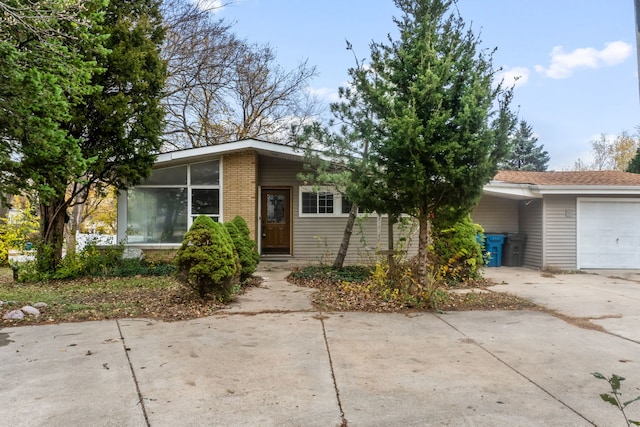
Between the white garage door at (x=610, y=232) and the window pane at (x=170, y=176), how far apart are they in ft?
36.7

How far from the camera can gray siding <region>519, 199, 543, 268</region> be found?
11.9 m

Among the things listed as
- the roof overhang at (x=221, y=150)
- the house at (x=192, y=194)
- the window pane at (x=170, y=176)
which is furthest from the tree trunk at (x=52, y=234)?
the roof overhang at (x=221, y=150)

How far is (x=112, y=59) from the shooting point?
9.20m

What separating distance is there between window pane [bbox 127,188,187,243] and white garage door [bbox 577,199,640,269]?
443 inches

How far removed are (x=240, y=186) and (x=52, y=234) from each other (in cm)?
464

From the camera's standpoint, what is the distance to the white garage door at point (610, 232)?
11852mm

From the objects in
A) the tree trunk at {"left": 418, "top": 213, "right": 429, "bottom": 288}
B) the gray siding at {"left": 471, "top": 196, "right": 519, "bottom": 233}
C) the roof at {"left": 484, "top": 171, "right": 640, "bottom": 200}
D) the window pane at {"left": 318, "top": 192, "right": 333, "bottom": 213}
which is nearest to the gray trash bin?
the gray siding at {"left": 471, "top": 196, "right": 519, "bottom": 233}

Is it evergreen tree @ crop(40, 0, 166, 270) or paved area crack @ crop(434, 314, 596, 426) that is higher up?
evergreen tree @ crop(40, 0, 166, 270)

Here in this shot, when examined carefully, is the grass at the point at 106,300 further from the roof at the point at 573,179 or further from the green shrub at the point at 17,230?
the roof at the point at 573,179

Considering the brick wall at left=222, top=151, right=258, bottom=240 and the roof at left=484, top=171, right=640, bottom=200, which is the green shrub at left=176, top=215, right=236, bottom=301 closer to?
the brick wall at left=222, top=151, right=258, bottom=240

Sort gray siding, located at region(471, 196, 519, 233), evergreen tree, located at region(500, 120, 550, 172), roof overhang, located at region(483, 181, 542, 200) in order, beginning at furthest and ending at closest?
evergreen tree, located at region(500, 120, 550, 172), gray siding, located at region(471, 196, 519, 233), roof overhang, located at region(483, 181, 542, 200)

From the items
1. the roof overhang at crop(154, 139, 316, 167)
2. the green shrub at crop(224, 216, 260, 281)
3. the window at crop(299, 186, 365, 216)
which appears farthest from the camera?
the window at crop(299, 186, 365, 216)

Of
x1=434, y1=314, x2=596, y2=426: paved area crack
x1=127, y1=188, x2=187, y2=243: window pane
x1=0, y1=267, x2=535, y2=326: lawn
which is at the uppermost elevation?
x1=127, y1=188, x2=187, y2=243: window pane

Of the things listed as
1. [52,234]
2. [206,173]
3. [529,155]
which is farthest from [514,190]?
[529,155]
